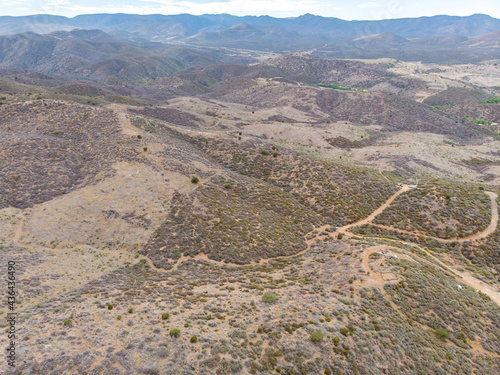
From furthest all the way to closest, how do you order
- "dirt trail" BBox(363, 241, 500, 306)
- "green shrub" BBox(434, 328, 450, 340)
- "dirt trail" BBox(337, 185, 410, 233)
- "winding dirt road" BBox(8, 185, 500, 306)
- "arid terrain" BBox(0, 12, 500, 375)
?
"dirt trail" BBox(337, 185, 410, 233)
"winding dirt road" BBox(8, 185, 500, 306)
"dirt trail" BBox(363, 241, 500, 306)
"green shrub" BBox(434, 328, 450, 340)
"arid terrain" BBox(0, 12, 500, 375)

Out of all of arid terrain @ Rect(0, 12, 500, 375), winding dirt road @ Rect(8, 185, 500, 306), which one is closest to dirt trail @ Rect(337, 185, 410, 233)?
winding dirt road @ Rect(8, 185, 500, 306)

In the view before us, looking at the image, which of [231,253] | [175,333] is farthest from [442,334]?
[231,253]

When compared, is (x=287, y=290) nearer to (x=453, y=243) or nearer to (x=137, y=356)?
(x=137, y=356)

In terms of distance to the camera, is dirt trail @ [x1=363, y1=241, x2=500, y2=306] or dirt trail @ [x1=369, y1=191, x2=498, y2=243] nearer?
dirt trail @ [x1=363, y1=241, x2=500, y2=306]

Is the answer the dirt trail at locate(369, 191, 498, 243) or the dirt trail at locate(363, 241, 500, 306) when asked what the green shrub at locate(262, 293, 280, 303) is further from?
the dirt trail at locate(369, 191, 498, 243)

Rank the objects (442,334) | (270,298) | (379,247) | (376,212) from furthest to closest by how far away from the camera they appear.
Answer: (376,212) → (379,247) → (270,298) → (442,334)

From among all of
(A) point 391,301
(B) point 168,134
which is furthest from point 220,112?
(A) point 391,301

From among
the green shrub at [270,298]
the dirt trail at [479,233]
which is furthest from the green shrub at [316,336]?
the dirt trail at [479,233]

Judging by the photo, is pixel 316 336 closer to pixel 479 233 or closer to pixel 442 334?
pixel 442 334
